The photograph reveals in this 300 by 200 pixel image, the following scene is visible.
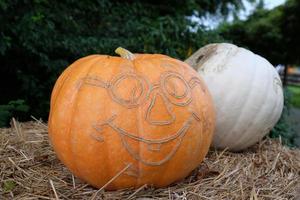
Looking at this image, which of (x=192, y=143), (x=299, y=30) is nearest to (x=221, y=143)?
(x=192, y=143)

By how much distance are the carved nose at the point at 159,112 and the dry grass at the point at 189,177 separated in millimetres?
282

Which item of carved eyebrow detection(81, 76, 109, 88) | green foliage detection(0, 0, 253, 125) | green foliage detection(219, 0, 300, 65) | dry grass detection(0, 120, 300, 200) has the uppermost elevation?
carved eyebrow detection(81, 76, 109, 88)

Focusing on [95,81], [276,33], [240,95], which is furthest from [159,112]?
[276,33]

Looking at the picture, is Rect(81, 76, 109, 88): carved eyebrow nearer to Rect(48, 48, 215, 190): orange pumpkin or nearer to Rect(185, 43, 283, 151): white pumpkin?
Rect(48, 48, 215, 190): orange pumpkin

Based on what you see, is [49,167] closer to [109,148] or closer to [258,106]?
[109,148]

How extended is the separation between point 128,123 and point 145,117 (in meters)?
0.07

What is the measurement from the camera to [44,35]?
360 centimetres

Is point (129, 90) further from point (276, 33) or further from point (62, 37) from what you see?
point (276, 33)

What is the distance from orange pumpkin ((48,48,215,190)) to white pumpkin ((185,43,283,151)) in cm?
44

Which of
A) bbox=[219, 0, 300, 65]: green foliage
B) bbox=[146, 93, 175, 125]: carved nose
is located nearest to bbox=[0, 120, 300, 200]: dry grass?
bbox=[146, 93, 175, 125]: carved nose

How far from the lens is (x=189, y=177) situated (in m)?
1.78

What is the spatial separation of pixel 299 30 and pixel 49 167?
1162 centimetres

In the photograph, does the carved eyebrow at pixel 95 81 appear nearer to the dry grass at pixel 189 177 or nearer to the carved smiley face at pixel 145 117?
the carved smiley face at pixel 145 117

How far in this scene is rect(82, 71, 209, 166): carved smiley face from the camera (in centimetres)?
150
